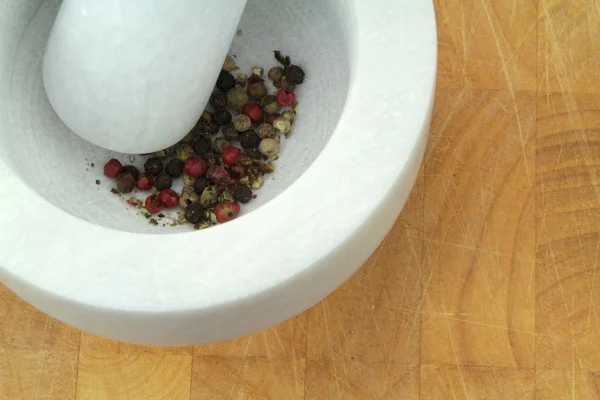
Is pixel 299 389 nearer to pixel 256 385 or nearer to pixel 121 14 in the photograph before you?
pixel 256 385

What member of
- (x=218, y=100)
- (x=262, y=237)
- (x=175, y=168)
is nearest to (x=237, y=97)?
(x=218, y=100)

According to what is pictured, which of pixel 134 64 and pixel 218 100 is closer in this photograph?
pixel 134 64

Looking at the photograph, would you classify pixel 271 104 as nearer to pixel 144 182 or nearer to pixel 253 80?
pixel 253 80

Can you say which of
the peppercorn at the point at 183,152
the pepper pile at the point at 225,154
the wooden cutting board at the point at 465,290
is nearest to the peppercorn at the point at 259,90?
the pepper pile at the point at 225,154

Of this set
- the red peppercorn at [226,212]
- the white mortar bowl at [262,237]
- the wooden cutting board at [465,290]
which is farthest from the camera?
the wooden cutting board at [465,290]

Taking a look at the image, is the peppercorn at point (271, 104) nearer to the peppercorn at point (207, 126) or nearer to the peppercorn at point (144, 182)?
the peppercorn at point (207, 126)

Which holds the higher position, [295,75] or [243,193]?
[295,75]

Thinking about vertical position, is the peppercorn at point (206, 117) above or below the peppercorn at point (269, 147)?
below
